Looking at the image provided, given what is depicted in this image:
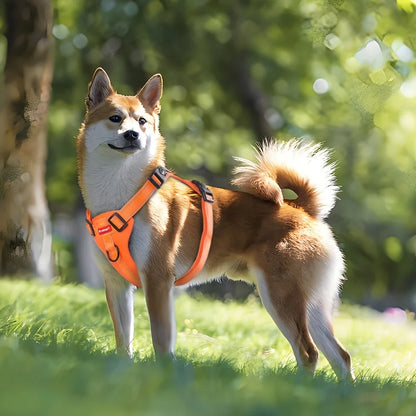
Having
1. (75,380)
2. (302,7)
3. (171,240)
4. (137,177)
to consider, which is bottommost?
(75,380)

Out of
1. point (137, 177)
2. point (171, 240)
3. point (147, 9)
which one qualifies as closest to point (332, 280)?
point (171, 240)

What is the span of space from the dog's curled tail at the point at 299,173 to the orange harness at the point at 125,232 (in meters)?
0.59

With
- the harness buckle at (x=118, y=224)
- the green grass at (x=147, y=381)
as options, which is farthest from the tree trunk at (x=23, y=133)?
the harness buckle at (x=118, y=224)

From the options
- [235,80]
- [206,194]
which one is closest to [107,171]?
[206,194]

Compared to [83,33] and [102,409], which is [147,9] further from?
[102,409]

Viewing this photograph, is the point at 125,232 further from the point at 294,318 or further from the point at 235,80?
the point at 235,80

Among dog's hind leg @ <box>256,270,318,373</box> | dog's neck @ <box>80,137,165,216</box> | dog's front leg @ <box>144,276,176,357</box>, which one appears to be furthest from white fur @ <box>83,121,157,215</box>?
dog's hind leg @ <box>256,270,318,373</box>

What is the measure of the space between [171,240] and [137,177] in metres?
0.46

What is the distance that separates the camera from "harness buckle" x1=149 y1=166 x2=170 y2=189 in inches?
161

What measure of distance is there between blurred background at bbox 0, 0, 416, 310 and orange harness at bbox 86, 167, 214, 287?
12.3 feet

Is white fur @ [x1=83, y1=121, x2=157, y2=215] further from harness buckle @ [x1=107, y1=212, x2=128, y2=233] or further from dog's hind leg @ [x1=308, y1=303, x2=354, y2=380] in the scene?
dog's hind leg @ [x1=308, y1=303, x2=354, y2=380]

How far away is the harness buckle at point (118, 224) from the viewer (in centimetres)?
390

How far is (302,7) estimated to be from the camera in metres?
10.7

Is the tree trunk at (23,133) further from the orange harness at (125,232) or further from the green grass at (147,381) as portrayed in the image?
the orange harness at (125,232)
